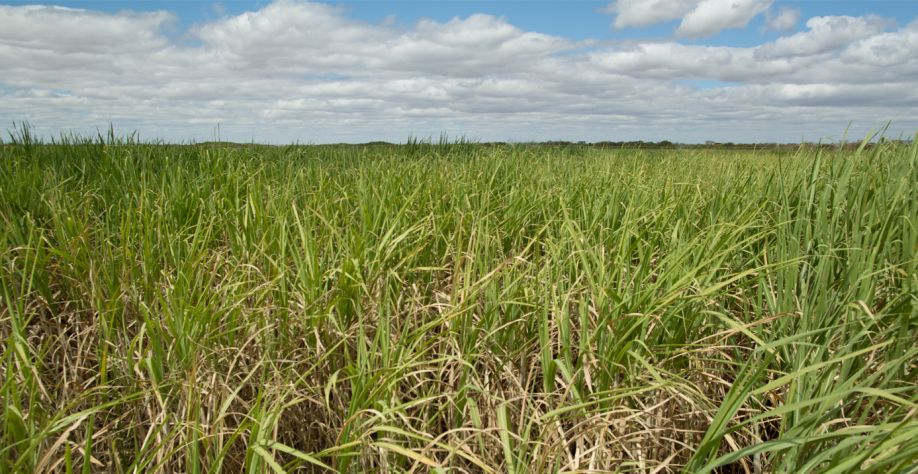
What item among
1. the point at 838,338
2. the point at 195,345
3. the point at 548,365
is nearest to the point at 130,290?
the point at 195,345

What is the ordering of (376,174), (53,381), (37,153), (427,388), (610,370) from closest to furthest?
(610,370), (427,388), (53,381), (376,174), (37,153)

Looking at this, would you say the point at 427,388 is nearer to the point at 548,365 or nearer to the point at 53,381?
the point at 548,365

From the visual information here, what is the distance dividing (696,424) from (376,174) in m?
2.57

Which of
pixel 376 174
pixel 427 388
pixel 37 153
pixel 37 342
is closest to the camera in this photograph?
pixel 427 388

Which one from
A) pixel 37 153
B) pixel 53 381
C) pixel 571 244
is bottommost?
pixel 53 381

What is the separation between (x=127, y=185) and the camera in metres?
3.13

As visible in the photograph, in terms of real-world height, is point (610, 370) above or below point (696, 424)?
above

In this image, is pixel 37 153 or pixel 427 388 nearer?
pixel 427 388

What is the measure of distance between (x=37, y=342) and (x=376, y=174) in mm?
2140

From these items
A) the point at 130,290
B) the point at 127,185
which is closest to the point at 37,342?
the point at 130,290

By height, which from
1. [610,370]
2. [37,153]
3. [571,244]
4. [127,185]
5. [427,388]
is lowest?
[427,388]

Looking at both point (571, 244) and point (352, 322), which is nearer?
point (352, 322)

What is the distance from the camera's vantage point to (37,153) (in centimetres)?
415

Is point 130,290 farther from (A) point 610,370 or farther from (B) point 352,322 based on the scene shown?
(A) point 610,370
